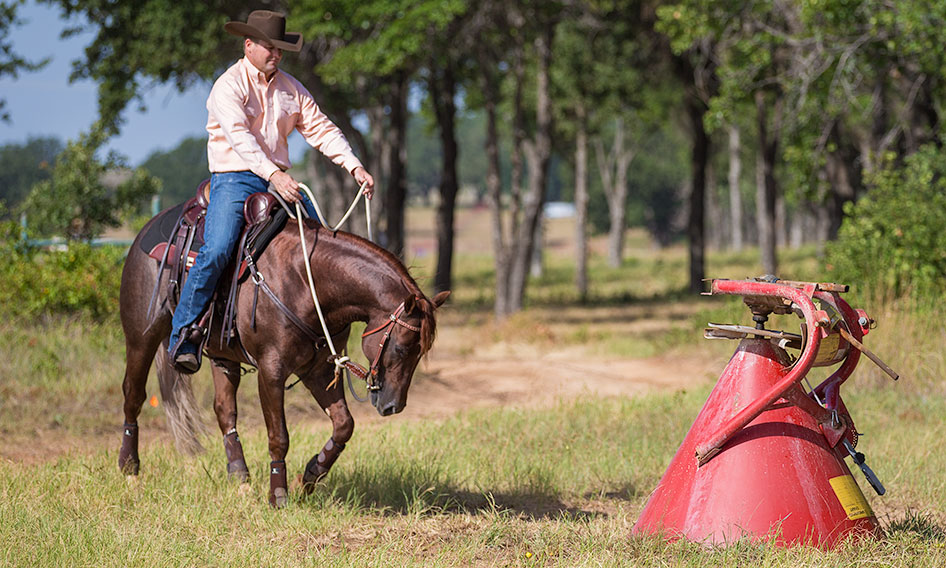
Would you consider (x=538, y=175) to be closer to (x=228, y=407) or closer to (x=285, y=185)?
(x=228, y=407)

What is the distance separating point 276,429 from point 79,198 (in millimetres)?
12284

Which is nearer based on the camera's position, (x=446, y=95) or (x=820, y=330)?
(x=820, y=330)

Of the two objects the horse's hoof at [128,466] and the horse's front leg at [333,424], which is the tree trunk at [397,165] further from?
the horse's front leg at [333,424]

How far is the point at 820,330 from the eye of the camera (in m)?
4.85

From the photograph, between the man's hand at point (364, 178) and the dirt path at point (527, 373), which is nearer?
the man's hand at point (364, 178)

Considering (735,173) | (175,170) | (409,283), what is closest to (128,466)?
(409,283)

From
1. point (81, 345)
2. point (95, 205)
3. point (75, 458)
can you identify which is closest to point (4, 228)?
point (81, 345)

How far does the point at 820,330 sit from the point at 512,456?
10.5 ft

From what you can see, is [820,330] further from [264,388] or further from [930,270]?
[930,270]

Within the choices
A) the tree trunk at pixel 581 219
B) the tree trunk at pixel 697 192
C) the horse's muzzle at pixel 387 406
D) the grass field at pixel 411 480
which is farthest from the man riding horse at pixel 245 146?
the tree trunk at pixel 581 219

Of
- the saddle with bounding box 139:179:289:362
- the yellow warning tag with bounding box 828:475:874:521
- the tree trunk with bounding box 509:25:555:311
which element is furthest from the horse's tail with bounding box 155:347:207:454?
the tree trunk with bounding box 509:25:555:311

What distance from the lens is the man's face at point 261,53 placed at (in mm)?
6113

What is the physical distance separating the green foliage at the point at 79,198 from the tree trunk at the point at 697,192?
49.0 ft

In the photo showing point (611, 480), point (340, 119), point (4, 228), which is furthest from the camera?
point (340, 119)
